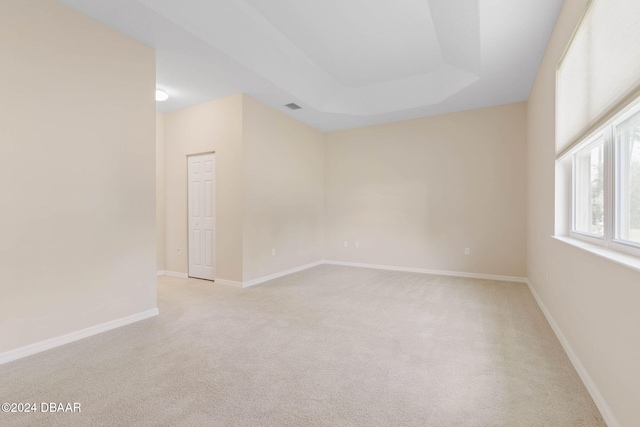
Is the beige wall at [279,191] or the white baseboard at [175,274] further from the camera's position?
the white baseboard at [175,274]

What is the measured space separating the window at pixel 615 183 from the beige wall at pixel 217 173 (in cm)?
385

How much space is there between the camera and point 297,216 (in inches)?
216

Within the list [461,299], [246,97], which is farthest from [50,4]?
[461,299]

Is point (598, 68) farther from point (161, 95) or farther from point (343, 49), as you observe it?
point (161, 95)

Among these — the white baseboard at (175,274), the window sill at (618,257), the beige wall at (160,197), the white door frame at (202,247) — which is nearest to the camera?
the window sill at (618,257)

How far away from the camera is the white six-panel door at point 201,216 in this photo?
4.58 metres

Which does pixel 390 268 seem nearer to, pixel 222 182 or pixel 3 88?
pixel 222 182

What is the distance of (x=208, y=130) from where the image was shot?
454 cm

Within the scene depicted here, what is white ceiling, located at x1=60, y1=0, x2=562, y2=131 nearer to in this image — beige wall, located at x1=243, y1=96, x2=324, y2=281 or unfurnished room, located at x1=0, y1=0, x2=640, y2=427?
unfurnished room, located at x1=0, y1=0, x2=640, y2=427

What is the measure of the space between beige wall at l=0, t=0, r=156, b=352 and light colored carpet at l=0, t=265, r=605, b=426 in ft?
1.22

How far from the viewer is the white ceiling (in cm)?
266

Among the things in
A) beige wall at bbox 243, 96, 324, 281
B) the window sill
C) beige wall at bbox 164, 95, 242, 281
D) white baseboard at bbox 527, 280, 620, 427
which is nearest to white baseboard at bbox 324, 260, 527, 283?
beige wall at bbox 243, 96, 324, 281

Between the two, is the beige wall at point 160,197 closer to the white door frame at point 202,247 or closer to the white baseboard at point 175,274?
the white baseboard at point 175,274

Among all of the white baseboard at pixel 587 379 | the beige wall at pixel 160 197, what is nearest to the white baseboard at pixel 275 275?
the beige wall at pixel 160 197
